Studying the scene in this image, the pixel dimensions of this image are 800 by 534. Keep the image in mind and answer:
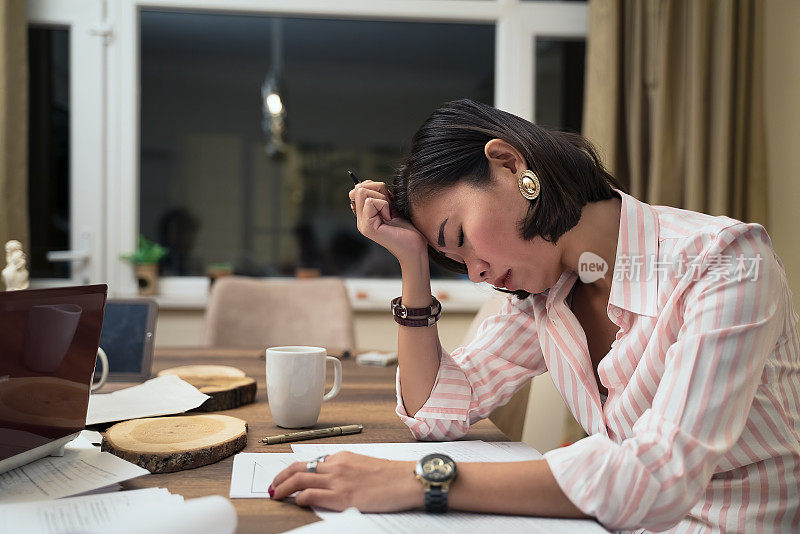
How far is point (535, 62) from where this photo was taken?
134 inches

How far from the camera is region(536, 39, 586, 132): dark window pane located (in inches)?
135

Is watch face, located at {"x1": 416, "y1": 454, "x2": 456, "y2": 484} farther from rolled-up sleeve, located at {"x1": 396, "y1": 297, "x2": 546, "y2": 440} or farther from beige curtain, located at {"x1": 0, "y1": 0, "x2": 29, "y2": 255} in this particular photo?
beige curtain, located at {"x1": 0, "y1": 0, "x2": 29, "y2": 255}

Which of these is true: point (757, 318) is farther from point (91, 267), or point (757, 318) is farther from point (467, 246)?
point (91, 267)

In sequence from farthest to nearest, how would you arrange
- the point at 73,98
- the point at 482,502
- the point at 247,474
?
the point at 73,98
the point at 247,474
the point at 482,502

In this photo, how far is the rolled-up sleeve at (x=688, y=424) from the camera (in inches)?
26.5

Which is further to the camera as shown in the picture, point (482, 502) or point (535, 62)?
point (535, 62)

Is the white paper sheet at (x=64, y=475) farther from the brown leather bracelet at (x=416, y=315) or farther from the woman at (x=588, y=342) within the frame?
the brown leather bracelet at (x=416, y=315)

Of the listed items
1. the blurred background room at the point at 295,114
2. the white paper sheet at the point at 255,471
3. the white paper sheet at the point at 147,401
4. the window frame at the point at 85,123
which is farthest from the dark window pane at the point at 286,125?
the white paper sheet at the point at 255,471

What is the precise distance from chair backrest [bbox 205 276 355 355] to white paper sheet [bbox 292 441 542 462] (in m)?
1.32

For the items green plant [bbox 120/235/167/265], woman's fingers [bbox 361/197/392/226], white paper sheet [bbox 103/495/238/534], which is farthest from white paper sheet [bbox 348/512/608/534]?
green plant [bbox 120/235/167/265]

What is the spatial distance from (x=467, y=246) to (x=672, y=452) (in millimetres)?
433

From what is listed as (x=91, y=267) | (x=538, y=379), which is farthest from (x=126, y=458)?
(x=91, y=267)

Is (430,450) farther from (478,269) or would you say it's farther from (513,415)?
(513,415)

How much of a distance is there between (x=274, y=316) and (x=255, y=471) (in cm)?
154
